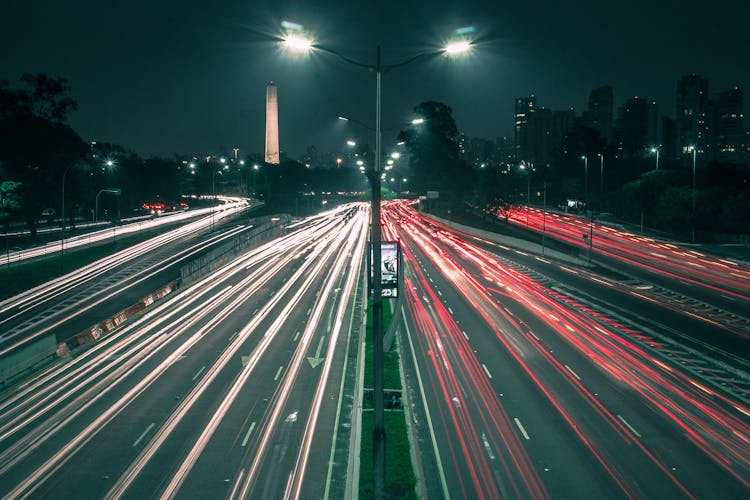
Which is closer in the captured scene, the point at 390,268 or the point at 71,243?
the point at 390,268

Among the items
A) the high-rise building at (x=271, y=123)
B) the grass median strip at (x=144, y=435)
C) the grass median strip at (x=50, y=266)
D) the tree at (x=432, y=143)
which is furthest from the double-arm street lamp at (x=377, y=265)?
the high-rise building at (x=271, y=123)

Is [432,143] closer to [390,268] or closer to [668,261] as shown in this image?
[668,261]

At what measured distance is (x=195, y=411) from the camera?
19.1 m

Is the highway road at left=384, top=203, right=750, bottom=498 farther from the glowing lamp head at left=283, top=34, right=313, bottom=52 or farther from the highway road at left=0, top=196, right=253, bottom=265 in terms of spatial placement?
the highway road at left=0, top=196, right=253, bottom=265

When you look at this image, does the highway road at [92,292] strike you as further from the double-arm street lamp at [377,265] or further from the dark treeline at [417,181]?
the double-arm street lamp at [377,265]

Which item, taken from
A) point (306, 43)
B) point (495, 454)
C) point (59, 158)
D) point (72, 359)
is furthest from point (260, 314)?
point (59, 158)

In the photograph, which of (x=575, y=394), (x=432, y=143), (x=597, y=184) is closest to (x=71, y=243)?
(x=575, y=394)

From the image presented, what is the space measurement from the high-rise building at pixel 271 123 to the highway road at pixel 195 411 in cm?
15243

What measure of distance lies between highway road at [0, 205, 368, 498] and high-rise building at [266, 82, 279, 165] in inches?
6001

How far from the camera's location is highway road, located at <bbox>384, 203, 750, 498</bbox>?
14922 millimetres

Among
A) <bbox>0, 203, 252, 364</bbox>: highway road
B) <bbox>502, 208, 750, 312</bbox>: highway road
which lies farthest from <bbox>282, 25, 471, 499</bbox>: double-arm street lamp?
<bbox>502, 208, 750, 312</bbox>: highway road

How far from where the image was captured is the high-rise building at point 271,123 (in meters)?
180

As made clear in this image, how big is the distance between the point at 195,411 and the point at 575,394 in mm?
13291

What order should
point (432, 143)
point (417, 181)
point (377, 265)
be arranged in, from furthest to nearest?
point (417, 181) → point (432, 143) → point (377, 265)
